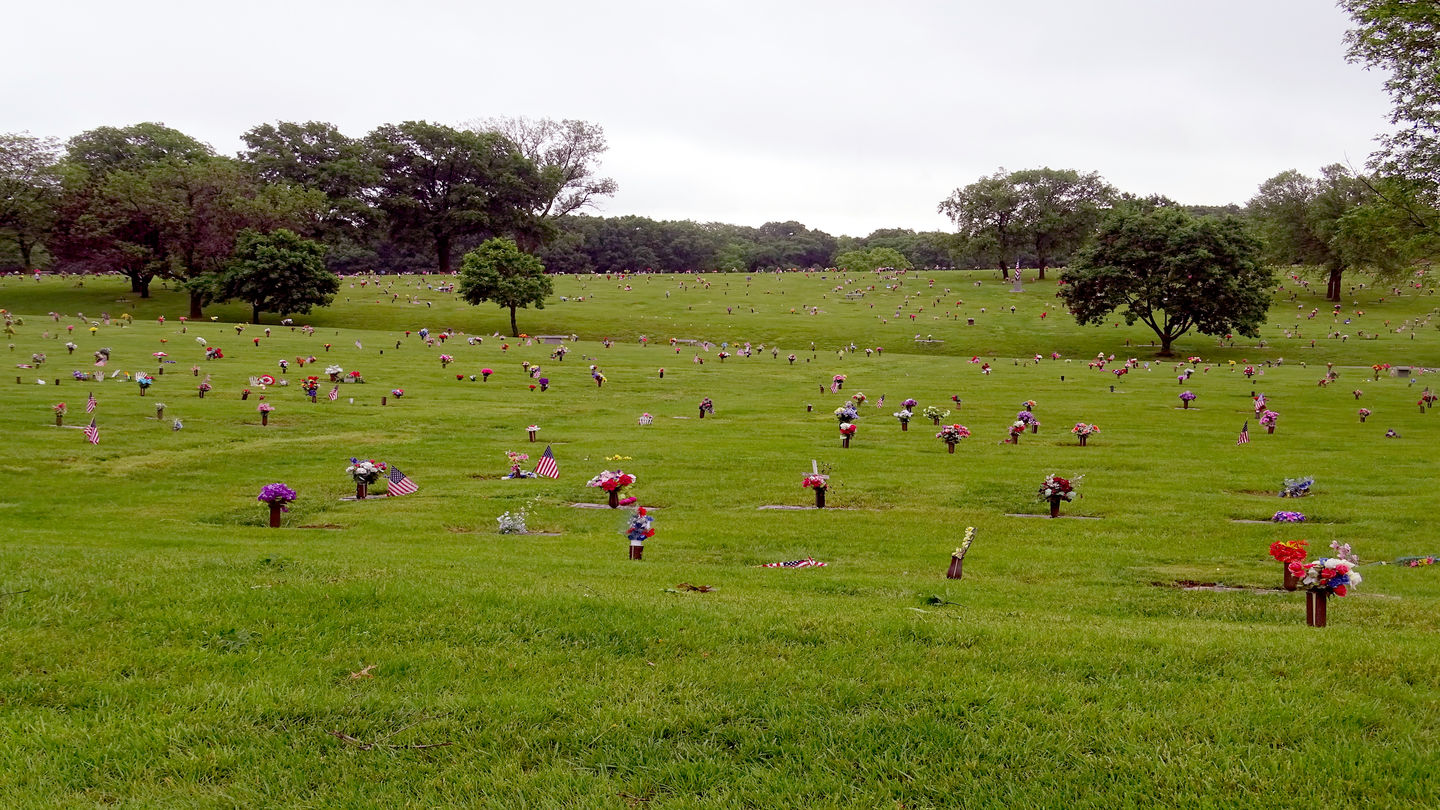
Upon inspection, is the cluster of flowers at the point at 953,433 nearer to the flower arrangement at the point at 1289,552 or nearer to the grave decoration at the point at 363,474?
the grave decoration at the point at 363,474

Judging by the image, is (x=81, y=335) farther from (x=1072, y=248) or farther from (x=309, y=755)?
(x=1072, y=248)

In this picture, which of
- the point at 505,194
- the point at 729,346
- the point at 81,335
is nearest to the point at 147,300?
the point at 81,335

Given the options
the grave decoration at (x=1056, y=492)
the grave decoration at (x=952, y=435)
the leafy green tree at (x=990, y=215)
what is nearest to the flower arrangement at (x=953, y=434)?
the grave decoration at (x=952, y=435)

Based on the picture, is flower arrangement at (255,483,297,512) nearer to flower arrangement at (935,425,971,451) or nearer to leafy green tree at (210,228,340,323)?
flower arrangement at (935,425,971,451)

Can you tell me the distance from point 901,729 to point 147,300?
84376 mm

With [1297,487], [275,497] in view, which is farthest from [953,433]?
[275,497]

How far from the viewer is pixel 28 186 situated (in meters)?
76.1

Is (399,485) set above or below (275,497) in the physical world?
below

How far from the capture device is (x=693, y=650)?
8523 mm

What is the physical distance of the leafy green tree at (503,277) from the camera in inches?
2557

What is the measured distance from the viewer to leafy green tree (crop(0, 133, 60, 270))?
74250 mm

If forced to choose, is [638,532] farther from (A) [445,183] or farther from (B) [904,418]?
(A) [445,183]

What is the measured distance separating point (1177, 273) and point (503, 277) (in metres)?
44.3

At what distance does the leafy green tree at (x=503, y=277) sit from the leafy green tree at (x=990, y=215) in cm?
4694
